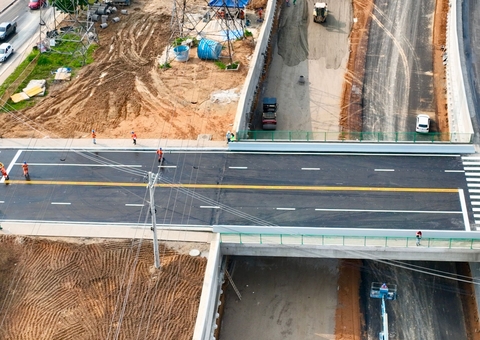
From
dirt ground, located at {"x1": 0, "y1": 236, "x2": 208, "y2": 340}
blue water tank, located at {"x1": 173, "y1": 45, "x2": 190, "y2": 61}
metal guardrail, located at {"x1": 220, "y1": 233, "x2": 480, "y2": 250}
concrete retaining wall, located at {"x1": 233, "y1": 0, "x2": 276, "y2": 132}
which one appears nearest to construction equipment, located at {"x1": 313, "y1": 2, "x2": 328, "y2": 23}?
concrete retaining wall, located at {"x1": 233, "y1": 0, "x2": 276, "y2": 132}

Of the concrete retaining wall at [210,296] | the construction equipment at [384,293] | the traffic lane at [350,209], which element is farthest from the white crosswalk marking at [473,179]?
the concrete retaining wall at [210,296]

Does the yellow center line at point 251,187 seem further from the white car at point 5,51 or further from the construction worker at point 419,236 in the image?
the white car at point 5,51

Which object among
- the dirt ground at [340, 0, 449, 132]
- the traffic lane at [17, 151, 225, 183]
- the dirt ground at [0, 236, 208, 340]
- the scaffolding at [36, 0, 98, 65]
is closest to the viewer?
the dirt ground at [0, 236, 208, 340]

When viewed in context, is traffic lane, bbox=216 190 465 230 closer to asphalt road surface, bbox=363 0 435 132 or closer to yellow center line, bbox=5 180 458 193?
yellow center line, bbox=5 180 458 193

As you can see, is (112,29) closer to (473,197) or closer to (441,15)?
(441,15)

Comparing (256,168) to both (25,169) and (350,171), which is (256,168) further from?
(25,169)

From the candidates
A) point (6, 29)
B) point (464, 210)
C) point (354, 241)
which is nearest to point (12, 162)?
point (6, 29)
